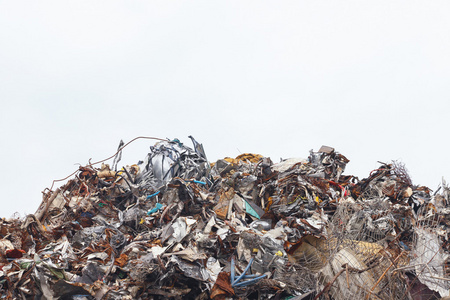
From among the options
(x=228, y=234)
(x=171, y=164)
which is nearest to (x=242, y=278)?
(x=228, y=234)

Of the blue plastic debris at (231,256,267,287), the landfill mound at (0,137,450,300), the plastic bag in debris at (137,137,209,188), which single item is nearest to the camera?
→ the landfill mound at (0,137,450,300)

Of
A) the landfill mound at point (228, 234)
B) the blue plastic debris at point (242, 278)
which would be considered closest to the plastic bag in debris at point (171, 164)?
the landfill mound at point (228, 234)

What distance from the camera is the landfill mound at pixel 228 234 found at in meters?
5.58

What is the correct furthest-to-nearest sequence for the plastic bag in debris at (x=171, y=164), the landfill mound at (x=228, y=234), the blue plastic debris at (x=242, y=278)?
the plastic bag in debris at (x=171, y=164)
the blue plastic debris at (x=242, y=278)
the landfill mound at (x=228, y=234)

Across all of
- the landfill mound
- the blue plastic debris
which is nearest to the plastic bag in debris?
the landfill mound

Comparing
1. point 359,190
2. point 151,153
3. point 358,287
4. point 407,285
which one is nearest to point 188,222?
point 358,287

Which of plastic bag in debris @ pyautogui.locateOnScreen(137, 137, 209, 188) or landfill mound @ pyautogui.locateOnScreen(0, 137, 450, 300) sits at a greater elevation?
plastic bag in debris @ pyautogui.locateOnScreen(137, 137, 209, 188)

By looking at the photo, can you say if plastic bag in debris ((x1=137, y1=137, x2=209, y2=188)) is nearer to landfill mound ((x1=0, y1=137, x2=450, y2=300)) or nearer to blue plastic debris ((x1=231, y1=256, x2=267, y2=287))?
landfill mound ((x1=0, y1=137, x2=450, y2=300))

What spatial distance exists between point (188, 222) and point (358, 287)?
8.80 feet

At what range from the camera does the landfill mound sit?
5.58m

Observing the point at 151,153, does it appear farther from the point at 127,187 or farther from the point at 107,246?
the point at 107,246

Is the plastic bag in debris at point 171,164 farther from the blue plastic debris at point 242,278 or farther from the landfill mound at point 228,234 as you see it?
the blue plastic debris at point 242,278

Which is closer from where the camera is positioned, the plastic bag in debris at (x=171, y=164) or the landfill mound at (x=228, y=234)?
the landfill mound at (x=228, y=234)

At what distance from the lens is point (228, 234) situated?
22.1 ft
